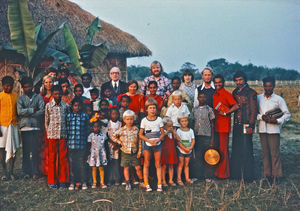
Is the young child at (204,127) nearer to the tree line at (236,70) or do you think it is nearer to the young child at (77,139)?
the young child at (77,139)

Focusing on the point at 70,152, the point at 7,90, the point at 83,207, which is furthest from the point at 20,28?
the point at 83,207

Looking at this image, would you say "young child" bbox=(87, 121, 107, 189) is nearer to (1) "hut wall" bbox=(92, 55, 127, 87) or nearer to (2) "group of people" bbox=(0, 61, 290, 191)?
(2) "group of people" bbox=(0, 61, 290, 191)

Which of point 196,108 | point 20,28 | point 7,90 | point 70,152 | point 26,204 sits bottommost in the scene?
point 26,204

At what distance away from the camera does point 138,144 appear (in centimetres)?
448

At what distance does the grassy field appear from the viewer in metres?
3.67

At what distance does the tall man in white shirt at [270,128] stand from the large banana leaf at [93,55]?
12.1ft

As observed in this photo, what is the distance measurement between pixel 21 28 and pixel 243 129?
4.36m

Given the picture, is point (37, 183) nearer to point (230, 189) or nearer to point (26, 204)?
point (26, 204)

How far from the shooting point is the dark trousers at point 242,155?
488 centimetres

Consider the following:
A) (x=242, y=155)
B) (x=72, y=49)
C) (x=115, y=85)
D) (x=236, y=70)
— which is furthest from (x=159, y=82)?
(x=236, y=70)

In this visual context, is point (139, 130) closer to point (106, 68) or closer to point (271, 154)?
point (271, 154)

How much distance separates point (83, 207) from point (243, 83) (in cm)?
294

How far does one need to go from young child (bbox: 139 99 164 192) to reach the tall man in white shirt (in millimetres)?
1637

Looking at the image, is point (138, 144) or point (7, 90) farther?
point (7, 90)
